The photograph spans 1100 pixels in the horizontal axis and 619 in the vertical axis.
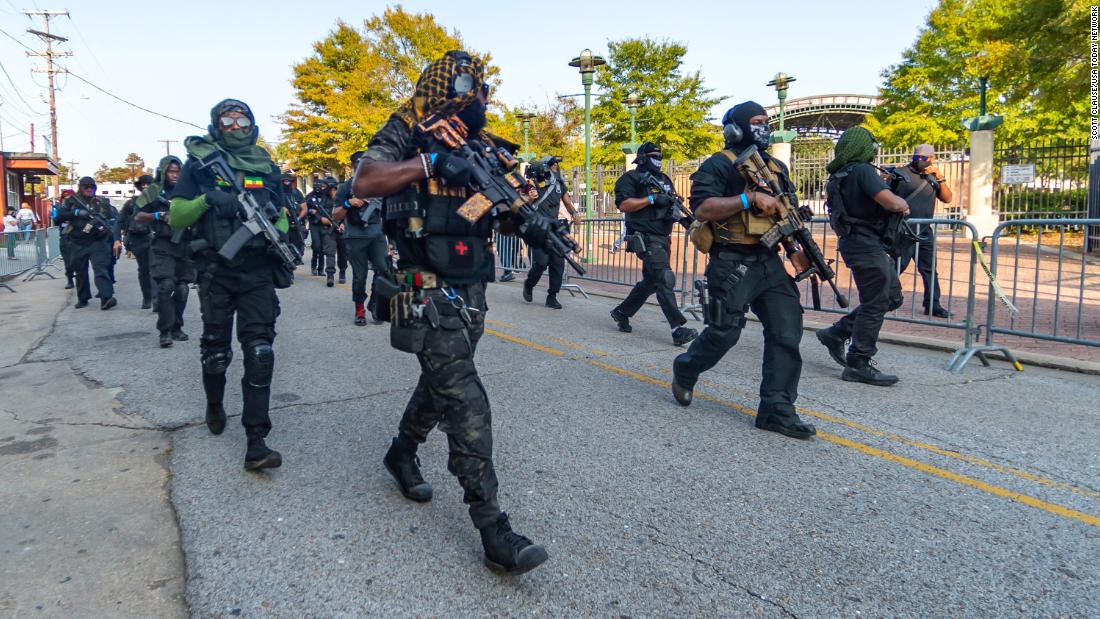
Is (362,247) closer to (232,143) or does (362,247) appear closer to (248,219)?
(232,143)

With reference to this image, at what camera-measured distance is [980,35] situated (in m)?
16.0

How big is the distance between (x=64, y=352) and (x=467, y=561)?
640 cm

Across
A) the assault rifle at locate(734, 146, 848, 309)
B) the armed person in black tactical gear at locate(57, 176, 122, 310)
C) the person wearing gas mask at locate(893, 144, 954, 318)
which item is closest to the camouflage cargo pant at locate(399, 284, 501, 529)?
the assault rifle at locate(734, 146, 848, 309)

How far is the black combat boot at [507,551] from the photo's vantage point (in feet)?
9.15

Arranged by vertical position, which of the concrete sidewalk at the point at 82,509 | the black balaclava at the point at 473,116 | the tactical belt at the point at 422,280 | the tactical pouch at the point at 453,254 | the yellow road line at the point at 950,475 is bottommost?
the concrete sidewalk at the point at 82,509

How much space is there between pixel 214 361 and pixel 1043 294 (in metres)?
8.69

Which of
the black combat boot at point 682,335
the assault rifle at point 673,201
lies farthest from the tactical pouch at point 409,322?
the assault rifle at point 673,201

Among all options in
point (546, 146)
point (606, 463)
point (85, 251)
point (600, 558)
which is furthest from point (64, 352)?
point (546, 146)

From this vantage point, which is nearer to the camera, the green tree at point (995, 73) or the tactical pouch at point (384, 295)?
the tactical pouch at point (384, 295)

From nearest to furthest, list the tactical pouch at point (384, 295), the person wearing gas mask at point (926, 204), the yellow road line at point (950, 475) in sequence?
the tactical pouch at point (384, 295) < the yellow road line at point (950, 475) < the person wearing gas mask at point (926, 204)

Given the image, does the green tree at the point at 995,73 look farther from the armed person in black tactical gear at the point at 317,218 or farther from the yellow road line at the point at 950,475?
the armed person in black tactical gear at the point at 317,218

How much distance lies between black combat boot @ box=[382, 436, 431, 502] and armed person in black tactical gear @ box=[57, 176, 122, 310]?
28.4 ft

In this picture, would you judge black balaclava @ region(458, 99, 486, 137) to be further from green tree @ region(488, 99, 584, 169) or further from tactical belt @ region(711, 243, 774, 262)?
green tree @ region(488, 99, 584, 169)

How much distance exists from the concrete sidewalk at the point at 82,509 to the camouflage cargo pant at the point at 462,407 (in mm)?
1090
